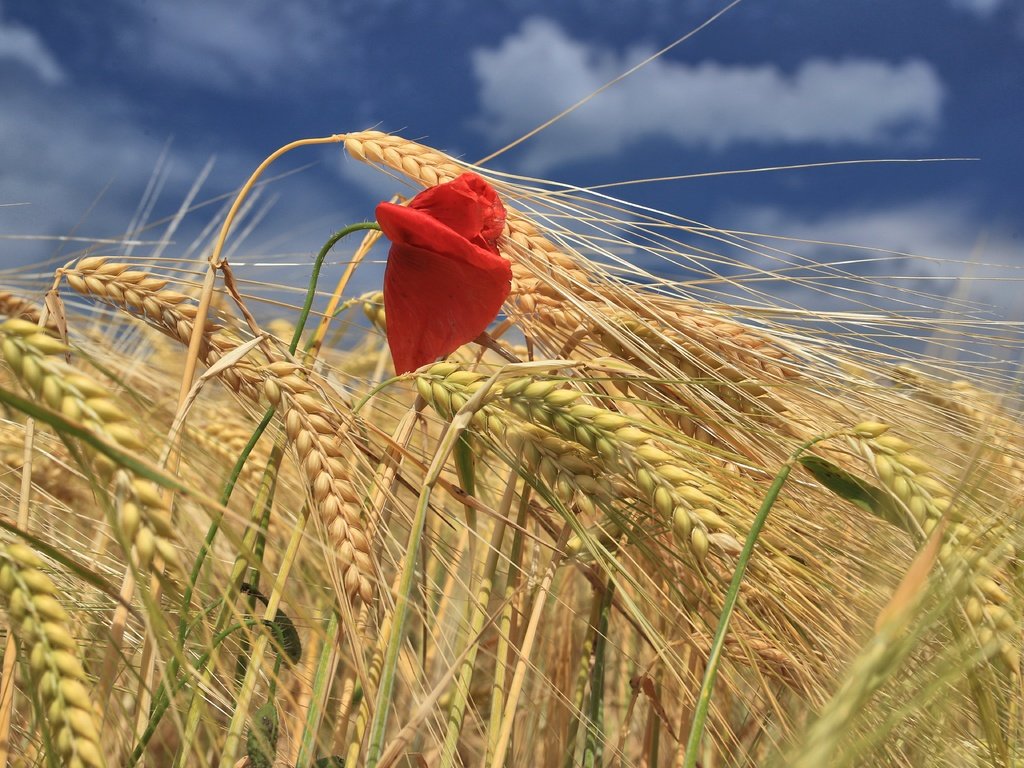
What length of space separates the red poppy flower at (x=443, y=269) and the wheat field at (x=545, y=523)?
0.24 ft

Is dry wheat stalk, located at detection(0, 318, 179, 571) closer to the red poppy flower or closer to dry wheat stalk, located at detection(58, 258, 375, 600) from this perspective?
dry wheat stalk, located at detection(58, 258, 375, 600)

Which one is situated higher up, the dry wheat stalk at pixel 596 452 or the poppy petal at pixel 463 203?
the poppy petal at pixel 463 203

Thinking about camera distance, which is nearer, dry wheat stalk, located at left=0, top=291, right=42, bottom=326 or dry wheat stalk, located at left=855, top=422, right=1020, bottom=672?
dry wheat stalk, located at left=855, top=422, right=1020, bottom=672

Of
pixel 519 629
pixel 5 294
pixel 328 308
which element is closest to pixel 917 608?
pixel 519 629

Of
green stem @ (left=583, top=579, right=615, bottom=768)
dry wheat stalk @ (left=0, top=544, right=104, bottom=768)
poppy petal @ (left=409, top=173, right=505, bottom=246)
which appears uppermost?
poppy petal @ (left=409, top=173, right=505, bottom=246)

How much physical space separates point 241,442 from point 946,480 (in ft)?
3.45

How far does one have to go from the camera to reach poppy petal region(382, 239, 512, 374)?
88 cm

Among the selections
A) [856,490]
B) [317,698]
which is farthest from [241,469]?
[856,490]

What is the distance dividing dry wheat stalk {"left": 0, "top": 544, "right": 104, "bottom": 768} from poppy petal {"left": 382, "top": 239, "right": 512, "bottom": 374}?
0.47 m

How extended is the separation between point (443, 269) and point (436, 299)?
0.03 m

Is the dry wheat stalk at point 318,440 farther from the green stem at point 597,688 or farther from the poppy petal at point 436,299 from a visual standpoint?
the green stem at point 597,688

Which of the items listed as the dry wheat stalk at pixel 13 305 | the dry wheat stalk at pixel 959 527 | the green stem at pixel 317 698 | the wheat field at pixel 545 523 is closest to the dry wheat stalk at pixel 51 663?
the wheat field at pixel 545 523

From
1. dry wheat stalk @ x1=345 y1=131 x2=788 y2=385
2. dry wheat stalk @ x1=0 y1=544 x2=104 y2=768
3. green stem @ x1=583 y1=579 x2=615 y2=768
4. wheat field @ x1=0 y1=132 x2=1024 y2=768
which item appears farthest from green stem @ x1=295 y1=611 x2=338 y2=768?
dry wheat stalk @ x1=345 y1=131 x2=788 y2=385

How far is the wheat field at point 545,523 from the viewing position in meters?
0.50
